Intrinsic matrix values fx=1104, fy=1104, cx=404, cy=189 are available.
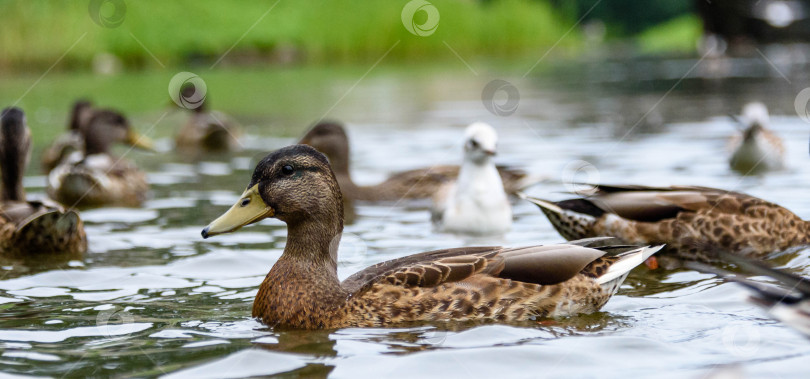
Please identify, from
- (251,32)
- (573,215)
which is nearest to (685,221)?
(573,215)

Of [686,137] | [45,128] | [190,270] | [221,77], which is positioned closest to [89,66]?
[221,77]

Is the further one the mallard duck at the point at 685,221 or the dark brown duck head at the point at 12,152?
the dark brown duck head at the point at 12,152

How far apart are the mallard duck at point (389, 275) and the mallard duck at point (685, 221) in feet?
4.50

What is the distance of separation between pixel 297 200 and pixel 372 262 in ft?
5.83

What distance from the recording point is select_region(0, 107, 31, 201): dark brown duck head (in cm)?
851

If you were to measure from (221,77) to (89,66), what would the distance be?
3.54 meters

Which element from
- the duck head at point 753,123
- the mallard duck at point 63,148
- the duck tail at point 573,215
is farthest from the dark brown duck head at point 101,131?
the duck head at point 753,123

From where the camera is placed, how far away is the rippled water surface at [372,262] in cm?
508

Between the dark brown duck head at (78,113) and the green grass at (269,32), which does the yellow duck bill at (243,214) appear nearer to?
the dark brown duck head at (78,113)

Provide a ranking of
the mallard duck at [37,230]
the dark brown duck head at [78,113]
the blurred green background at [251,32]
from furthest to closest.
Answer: the blurred green background at [251,32]
the dark brown duck head at [78,113]
the mallard duck at [37,230]

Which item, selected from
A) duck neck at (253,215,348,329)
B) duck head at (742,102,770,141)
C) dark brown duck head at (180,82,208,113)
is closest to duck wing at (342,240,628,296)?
duck neck at (253,215,348,329)

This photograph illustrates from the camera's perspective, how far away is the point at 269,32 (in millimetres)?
34375

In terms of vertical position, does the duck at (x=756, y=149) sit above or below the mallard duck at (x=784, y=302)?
above

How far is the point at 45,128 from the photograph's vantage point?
57.5 feet
